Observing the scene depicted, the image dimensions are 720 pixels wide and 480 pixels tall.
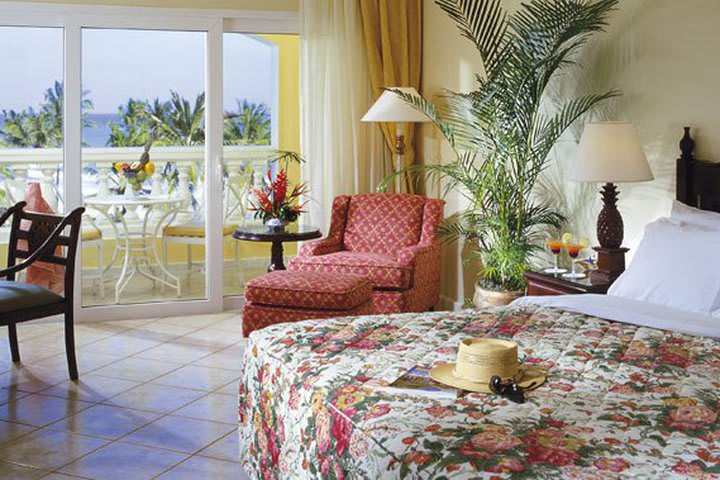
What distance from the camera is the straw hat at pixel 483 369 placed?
268 centimetres

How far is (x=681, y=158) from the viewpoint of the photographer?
446cm

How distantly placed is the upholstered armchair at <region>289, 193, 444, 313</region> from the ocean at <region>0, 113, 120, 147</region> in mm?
1542

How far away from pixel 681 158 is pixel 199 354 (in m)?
2.85

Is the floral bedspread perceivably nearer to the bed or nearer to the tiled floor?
the bed

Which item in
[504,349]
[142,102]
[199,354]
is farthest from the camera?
[142,102]

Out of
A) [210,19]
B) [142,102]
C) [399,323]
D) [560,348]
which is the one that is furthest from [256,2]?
[560,348]

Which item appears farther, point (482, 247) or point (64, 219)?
point (482, 247)

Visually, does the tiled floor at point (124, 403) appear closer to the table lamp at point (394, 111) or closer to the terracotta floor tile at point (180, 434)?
the terracotta floor tile at point (180, 434)

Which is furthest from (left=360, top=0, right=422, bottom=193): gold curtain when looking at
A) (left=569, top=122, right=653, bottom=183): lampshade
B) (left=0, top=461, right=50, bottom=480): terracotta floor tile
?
(left=0, top=461, right=50, bottom=480): terracotta floor tile

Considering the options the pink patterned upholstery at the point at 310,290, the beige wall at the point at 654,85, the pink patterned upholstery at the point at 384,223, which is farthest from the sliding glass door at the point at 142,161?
the beige wall at the point at 654,85

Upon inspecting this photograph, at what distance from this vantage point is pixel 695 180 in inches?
173

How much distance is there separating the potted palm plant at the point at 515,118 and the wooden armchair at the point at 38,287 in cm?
224

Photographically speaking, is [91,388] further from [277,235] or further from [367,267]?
[367,267]

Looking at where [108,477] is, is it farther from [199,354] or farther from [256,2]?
[256,2]
